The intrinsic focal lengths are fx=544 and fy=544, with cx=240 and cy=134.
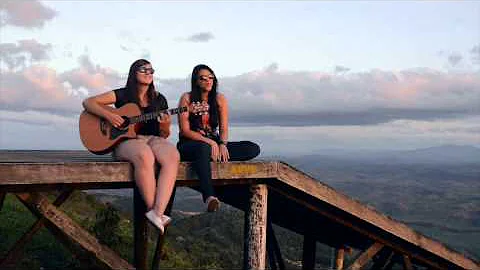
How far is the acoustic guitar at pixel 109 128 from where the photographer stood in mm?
5508

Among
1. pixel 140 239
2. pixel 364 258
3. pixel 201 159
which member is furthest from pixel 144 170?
pixel 364 258

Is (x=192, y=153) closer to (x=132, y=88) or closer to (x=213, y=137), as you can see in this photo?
(x=213, y=137)

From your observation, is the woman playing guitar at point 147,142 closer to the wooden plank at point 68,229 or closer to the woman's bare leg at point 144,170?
the woman's bare leg at point 144,170

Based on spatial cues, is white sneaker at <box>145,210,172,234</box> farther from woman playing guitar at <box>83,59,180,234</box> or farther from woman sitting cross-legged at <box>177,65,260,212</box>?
woman sitting cross-legged at <box>177,65,260,212</box>

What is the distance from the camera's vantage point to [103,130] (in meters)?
5.58

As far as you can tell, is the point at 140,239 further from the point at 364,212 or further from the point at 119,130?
the point at 364,212

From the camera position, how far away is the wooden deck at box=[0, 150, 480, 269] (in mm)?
4957

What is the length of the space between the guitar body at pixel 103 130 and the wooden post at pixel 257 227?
1629 millimetres

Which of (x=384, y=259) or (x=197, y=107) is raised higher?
(x=197, y=107)

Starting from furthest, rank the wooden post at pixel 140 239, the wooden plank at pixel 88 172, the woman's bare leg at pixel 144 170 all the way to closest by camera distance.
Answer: the wooden post at pixel 140 239, the woman's bare leg at pixel 144 170, the wooden plank at pixel 88 172

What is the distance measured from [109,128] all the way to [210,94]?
1.16 m

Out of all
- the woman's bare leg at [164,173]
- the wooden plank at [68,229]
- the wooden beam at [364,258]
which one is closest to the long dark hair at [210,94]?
the woman's bare leg at [164,173]

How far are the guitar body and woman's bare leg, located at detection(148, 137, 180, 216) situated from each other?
432 mm

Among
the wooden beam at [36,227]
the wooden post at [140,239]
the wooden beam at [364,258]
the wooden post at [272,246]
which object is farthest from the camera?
the wooden post at [272,246]
